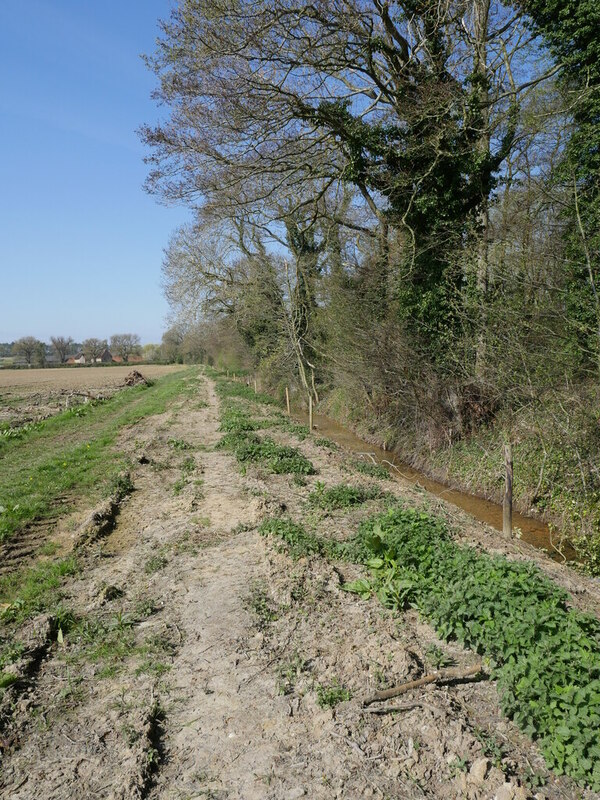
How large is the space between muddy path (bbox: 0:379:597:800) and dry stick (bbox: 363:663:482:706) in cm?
5

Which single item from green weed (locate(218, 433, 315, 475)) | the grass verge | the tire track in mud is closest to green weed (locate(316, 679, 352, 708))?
the tire track in mud

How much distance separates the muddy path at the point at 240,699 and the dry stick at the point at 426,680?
0.05 meters

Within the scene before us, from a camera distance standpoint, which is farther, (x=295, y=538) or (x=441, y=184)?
(x=441, y=184)

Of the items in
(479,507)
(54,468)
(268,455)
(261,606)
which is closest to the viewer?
(261,606)

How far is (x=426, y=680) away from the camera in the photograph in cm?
364

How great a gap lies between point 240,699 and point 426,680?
4.35ft

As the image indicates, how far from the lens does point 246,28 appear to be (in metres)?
9.48

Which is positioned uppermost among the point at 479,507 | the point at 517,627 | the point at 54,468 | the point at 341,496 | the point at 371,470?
the point at 517,627

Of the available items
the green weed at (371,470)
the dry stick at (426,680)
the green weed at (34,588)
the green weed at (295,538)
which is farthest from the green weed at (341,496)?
the dry stick at (426,680)

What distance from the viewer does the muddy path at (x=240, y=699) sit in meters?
2.92

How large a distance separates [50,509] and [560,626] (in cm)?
737

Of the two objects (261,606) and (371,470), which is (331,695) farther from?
(371,470)

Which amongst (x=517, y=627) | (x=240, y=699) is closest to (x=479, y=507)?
(x=517, y=627)

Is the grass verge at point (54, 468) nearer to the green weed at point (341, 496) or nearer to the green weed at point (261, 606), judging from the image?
the green weed at point (341, 496)
